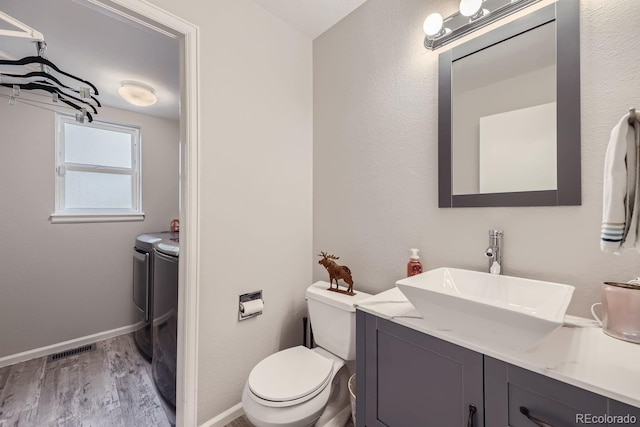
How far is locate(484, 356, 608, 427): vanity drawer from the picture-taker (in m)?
0.61

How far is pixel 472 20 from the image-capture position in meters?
1.16

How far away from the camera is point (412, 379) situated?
934 millimetres

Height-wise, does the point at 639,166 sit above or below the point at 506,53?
below

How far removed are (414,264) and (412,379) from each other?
0.54 meters

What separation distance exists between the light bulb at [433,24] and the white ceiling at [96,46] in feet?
4.59

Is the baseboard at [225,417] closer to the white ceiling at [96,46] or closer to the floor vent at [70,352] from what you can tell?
the floor vent at [70,352]

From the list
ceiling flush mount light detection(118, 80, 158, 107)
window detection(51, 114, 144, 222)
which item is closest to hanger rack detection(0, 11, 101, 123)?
window detection(51, 114, 144, 222)

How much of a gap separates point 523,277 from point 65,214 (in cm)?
349

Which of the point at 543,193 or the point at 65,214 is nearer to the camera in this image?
the point at 543,193

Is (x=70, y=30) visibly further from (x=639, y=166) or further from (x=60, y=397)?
(x=639, y=166)

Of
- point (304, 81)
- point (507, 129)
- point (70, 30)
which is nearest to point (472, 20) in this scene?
point (507, 129)

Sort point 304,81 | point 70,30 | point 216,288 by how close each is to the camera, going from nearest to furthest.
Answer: point 216,288 < point 70,30 < point 304,81

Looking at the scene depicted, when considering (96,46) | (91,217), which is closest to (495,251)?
(96,46)

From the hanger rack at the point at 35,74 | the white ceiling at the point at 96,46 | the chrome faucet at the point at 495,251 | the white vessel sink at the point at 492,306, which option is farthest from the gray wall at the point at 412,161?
the hanger rack at the point at 35,74
